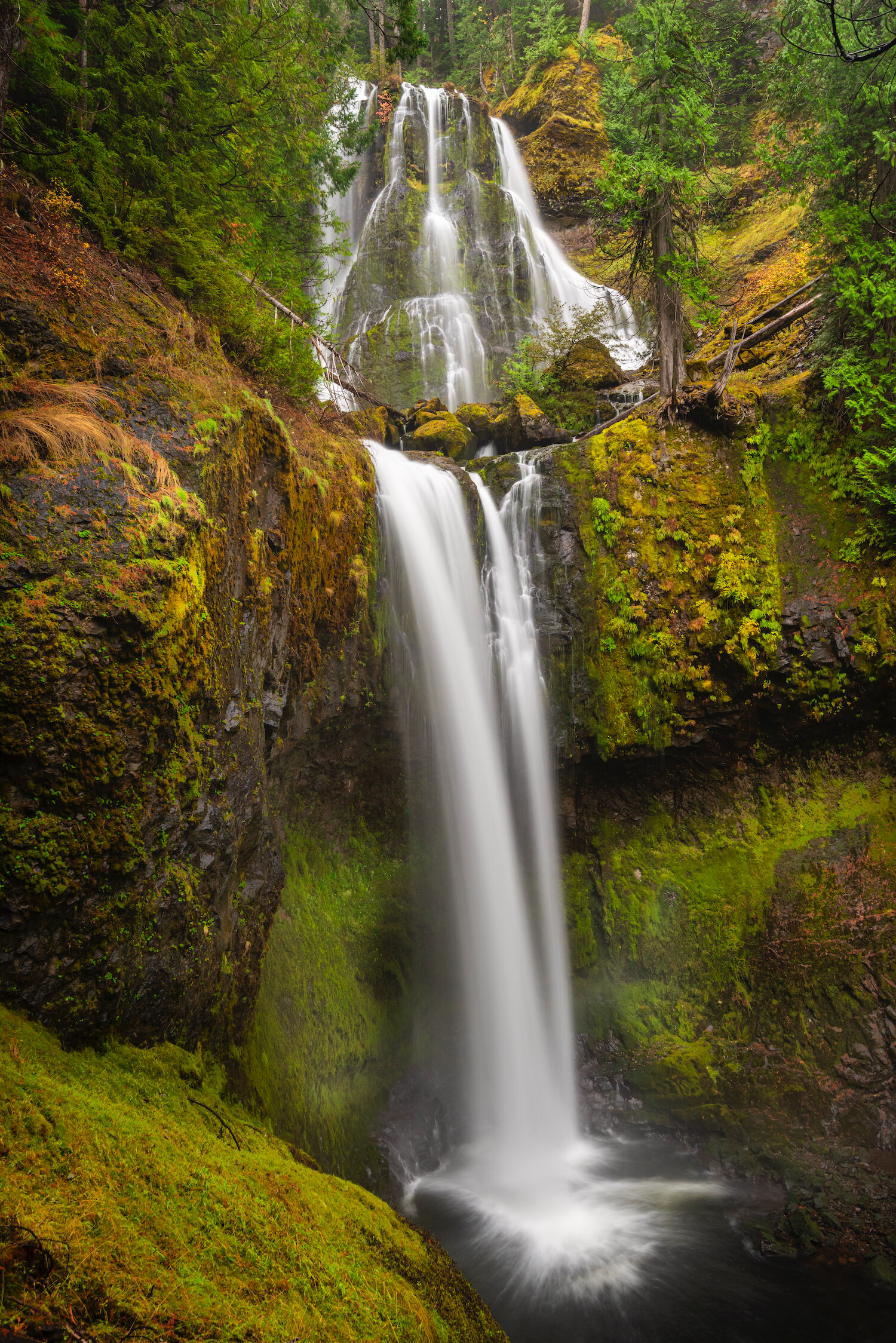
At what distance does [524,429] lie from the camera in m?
12.9

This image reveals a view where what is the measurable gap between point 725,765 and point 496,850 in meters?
3.71

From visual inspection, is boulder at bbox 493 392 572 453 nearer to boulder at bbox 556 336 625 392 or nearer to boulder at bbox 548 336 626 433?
boulder at bbox 548 336 626 433

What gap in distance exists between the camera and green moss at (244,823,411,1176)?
5.93 m

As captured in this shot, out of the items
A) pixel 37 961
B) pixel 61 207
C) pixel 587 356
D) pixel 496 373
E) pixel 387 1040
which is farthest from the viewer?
pixel 496 373

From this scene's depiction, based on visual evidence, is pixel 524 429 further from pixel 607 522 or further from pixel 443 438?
pixel 607 522

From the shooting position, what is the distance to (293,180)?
339 inches

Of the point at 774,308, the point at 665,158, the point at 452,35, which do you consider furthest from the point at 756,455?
the point at 452,35

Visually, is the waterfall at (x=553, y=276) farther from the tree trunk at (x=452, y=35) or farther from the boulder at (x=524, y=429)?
the tree trunk at (x=452, y=35)

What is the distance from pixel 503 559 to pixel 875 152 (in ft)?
24.0

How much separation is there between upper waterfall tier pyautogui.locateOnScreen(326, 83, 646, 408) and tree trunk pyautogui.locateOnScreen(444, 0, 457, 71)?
9.77 metres

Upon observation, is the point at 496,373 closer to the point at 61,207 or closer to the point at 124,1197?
the point at 61,207

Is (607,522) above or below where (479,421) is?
below

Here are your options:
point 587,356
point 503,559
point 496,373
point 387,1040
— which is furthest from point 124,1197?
point 496,373

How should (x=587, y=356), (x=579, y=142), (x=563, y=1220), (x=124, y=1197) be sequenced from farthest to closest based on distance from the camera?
(x=579, y=142)
(x=587, y=356)
(x=563, y=1220)
(x=124, y=1197)
